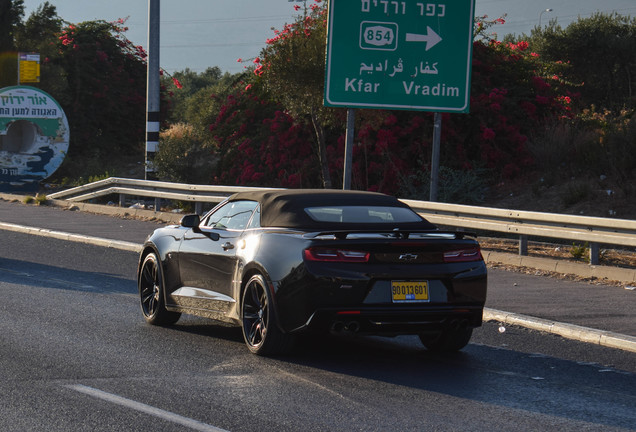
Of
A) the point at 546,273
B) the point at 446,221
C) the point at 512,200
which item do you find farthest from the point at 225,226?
the point at 512,200

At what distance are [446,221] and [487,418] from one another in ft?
33.2

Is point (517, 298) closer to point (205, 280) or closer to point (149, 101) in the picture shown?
point (205, 280)

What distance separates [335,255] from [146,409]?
2122mm

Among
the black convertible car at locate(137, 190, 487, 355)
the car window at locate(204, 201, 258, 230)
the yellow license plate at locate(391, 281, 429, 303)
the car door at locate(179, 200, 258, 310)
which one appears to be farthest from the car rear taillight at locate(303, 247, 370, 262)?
the car window at locate(204, 201, 258, 230)

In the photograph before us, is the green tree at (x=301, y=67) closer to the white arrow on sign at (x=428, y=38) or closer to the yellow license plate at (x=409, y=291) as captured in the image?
the white arrow on sign at (x=428, y=38)

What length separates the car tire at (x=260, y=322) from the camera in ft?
26.7

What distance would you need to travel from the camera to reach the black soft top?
27.5ft

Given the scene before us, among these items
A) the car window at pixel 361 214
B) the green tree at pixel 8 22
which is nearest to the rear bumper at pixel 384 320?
the car window at pixel 361 214

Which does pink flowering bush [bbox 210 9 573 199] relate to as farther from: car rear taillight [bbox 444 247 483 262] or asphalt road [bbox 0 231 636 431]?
car rear taillight [bbox 444 247 483 262]

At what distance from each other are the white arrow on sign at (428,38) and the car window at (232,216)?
938 centimetres

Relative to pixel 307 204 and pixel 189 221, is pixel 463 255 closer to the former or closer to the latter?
pixel 307 204

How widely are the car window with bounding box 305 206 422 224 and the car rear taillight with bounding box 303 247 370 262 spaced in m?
0.66

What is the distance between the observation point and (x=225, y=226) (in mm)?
9281

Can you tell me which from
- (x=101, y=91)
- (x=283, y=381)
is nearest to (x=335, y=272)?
(x=283, y=381)
